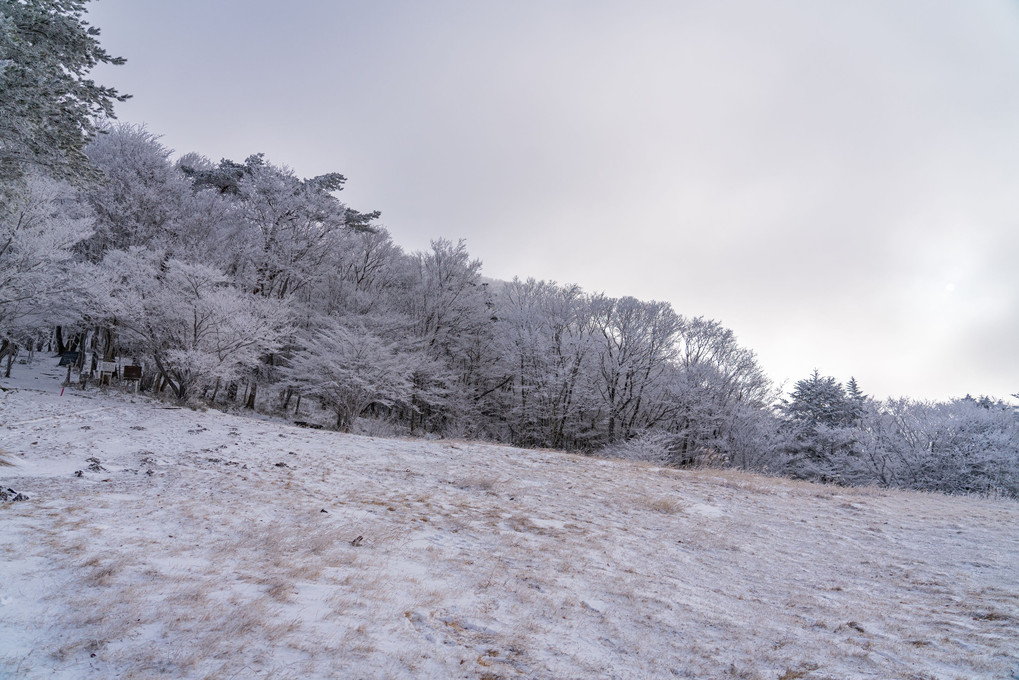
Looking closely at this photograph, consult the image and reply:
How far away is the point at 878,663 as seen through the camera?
3414mm

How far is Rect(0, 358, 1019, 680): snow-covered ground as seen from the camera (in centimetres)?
292

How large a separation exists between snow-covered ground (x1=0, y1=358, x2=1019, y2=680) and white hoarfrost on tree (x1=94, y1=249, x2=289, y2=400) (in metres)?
8.19

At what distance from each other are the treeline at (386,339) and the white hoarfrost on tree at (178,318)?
0.25ft

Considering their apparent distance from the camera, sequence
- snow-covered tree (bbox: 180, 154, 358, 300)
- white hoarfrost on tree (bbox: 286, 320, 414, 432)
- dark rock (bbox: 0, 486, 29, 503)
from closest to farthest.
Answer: dark rock (bbox: 0, 486, 29, 503) < white hoarfrost on tree (bbox: 286, 320, 414, 432) < snow-covered tree (bbox: 180, 154, 358, 300)

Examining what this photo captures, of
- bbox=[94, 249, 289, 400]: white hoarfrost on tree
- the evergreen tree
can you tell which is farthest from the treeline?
the evergreen tree

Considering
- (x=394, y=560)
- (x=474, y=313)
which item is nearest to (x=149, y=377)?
(x=474, y=313)

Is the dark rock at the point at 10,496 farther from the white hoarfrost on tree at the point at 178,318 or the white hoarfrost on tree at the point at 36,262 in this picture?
the white hoarfrost on tree at the point at 36,262

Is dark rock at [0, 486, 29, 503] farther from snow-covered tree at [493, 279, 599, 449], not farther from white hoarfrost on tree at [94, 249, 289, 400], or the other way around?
snow-covered tree at [493, 279, 599, 449]

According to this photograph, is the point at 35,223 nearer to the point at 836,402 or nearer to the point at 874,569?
the point at 874,569

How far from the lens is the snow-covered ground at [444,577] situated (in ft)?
9.58

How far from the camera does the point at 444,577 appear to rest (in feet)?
15.1

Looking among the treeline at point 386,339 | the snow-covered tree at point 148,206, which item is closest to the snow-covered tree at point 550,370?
the treeline at point 386,339

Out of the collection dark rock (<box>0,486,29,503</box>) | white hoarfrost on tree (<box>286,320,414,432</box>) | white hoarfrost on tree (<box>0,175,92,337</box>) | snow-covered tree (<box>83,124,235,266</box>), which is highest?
snow-covered tree (<box>83,124,235,266</box>)

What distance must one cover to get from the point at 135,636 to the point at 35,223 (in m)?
20.5
